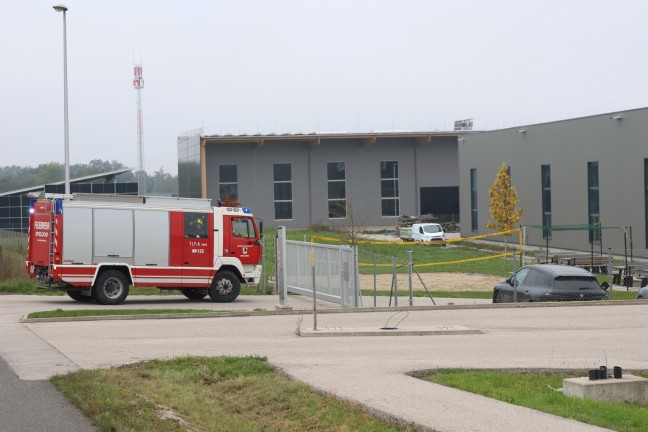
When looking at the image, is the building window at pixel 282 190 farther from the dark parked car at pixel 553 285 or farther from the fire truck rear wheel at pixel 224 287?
the dark parked car at pixel 553 285

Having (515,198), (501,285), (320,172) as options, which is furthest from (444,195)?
(501,285)

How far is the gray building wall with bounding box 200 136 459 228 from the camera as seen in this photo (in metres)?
89.9

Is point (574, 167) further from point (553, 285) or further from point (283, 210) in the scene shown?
point (283, 210)

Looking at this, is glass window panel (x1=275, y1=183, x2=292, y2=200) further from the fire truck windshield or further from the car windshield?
the fire truck windshield

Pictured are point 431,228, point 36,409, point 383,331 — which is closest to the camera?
point 36,409

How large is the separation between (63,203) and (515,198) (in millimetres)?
35983

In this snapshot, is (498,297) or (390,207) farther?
(390,207)

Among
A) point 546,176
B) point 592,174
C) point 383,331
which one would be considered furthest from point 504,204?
point 383,331

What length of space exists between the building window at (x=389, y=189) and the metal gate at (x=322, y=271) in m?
65.2

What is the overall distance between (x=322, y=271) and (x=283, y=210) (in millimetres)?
64294

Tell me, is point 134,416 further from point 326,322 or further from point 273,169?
point 273,169

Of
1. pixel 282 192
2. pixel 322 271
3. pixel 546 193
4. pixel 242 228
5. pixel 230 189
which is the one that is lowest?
pixel 322 271

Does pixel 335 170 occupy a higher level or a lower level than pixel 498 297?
higher

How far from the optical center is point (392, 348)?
16.4 metres
